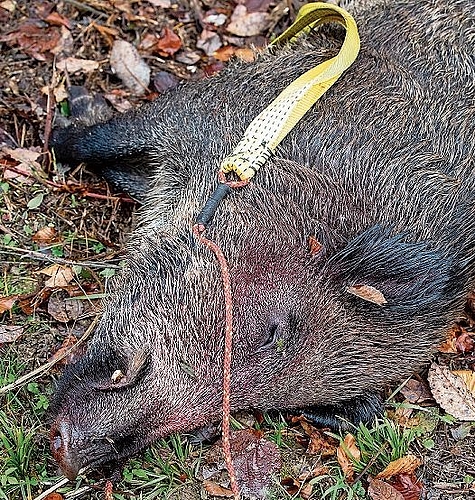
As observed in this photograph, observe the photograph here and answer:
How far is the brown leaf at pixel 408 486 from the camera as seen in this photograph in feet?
13.8

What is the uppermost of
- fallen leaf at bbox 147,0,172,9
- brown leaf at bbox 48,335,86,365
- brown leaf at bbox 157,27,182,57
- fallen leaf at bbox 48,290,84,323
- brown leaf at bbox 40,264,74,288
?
fallen leaf at bbox 147,0,172,9

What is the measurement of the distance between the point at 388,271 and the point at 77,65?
2.75 m

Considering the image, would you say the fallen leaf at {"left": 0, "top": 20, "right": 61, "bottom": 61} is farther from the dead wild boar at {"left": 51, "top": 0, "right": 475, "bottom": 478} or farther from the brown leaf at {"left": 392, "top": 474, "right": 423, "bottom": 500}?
the brown leaf at {"left": 392, "top": 474, "right": 423, "bottom": 500}

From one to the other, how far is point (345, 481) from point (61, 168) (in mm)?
2365

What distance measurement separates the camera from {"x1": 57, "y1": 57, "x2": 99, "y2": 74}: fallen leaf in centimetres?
578

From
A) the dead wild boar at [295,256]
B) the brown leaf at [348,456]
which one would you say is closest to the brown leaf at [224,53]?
the dead wild boar at [295,256]

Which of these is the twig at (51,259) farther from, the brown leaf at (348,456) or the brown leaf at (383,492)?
the brown leaf at (383,492)

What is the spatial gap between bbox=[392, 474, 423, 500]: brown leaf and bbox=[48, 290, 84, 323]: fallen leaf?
5.67ft

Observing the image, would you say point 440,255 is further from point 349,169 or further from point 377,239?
point 349,169

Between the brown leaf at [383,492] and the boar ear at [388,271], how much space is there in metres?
0.78

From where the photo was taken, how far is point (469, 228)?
4.39m

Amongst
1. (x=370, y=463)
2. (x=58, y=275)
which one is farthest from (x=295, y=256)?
(x=58, y=275)

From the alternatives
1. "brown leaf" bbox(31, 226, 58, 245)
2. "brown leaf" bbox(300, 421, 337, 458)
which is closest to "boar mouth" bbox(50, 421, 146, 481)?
"brown leaf" bbox(300, 421, 337, 458)

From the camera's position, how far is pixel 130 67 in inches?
233
